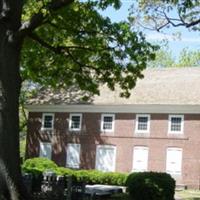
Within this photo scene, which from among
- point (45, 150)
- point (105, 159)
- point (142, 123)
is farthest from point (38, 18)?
point (45, 150)

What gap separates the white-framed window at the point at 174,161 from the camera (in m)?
42.8

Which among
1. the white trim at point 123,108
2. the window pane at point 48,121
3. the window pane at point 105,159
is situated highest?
the white trim at point 123,108

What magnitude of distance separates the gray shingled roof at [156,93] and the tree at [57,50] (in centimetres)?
1924

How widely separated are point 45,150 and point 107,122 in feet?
21.5

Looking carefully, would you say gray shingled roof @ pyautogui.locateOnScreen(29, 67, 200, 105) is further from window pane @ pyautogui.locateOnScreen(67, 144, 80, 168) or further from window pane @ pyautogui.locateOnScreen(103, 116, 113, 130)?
window pane @ pyautogui.locateOnScreen(67, 144, 80, 168)

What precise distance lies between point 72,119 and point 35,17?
32.8 m

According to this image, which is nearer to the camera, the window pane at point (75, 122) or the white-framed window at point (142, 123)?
the white-framed window at point (142, 123)

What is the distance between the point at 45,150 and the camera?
162 ft

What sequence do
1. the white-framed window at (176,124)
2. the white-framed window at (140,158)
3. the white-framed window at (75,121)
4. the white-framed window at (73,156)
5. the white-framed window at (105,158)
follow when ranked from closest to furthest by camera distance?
the white-framed window at (176,124) → the white-framed window at (140,158) → the white-framed window at (105,158) → the white-framed window at (73,156) → the white-framed window at (75,121)

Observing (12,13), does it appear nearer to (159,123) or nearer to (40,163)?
(40,163)

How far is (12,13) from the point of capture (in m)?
15.5

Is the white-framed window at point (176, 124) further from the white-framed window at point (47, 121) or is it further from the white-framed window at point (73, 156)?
the white-framed window at point (47, 121)

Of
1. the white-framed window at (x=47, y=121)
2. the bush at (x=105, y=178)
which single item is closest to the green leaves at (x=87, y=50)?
the bush at (x=105, y=178)

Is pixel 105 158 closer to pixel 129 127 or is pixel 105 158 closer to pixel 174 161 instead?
pixel 129 127
